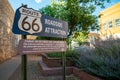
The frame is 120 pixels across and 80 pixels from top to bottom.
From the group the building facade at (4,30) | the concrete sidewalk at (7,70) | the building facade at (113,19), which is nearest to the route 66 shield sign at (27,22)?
the concrete sidewalk at (7,70)

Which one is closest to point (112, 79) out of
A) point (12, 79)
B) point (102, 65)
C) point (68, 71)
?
point (102, 65)

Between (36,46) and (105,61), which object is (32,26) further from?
(105,61)

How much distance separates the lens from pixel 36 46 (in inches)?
138

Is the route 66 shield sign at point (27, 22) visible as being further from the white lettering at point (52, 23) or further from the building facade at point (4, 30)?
the building facade at point (4, 30)

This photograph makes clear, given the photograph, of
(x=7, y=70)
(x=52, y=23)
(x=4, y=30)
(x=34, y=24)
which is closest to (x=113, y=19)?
(x=4, y=30)

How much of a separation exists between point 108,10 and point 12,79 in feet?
93.5

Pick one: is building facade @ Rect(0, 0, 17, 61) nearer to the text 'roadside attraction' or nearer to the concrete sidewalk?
the concrete sidewalk

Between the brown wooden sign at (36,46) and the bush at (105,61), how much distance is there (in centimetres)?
148

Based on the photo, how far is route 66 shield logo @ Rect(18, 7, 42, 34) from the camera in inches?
128

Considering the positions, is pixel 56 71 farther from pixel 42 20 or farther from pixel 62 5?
pixel 62 5

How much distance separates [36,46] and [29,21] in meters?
0.49

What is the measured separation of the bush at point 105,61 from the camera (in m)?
4.79

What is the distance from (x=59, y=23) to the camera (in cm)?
450

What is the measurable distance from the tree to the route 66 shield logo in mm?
11006
